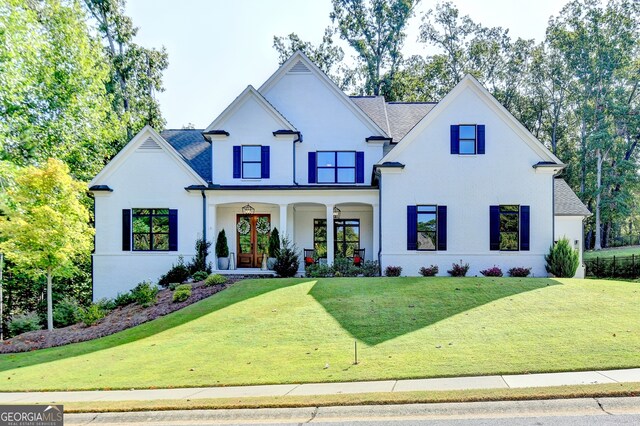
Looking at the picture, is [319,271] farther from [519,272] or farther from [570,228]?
[570,228]

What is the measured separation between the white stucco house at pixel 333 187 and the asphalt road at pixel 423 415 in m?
12.0

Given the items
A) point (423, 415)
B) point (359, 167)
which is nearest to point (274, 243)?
point (359, 167)

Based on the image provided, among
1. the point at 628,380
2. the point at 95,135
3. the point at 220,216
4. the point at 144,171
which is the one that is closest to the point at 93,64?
the point at 95,135

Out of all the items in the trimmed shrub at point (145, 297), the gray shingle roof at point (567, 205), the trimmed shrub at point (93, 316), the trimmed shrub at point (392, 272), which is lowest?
the trimmed shrub at point (93, 316)

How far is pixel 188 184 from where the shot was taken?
66.0 ft

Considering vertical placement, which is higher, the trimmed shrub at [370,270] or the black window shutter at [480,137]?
the black window shutter at [480,137]

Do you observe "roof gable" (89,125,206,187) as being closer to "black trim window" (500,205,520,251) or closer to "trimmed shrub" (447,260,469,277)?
"trimmed shrub" (447,260,469,277)

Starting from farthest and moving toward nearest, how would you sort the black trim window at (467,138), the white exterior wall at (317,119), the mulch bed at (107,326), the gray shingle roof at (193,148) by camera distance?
1. the gray shingle roof at (193,148)
2. the white exterior wall at (317,119)
3. the black trim window at (467,138)
4. the mulch bed at (107,326)

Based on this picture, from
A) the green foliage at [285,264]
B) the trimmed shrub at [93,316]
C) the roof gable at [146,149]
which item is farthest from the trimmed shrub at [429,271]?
the trimmed shrub at [93,316]

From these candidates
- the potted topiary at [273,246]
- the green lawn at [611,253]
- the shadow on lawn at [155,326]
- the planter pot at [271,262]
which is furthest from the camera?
the green lawn at [611,253]

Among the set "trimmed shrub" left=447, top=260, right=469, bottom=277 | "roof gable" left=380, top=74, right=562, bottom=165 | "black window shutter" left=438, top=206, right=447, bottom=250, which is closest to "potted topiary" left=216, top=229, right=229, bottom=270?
"roof gable" left=380, top=74, right=562, bottom=165

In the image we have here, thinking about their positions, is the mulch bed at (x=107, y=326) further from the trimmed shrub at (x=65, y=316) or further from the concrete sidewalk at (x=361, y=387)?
the concrete sidewalk at (x=361, y=387)

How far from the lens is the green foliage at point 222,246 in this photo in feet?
65.5

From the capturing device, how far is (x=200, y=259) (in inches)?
772
